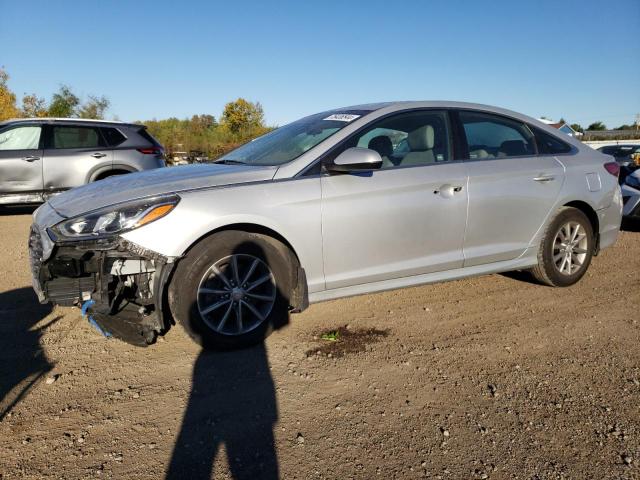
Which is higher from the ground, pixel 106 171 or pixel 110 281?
pixel 106 171

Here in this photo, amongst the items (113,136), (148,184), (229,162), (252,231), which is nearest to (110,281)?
(148,184)

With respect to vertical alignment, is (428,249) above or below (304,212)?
below

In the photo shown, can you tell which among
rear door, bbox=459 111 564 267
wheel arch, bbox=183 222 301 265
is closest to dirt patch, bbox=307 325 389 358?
wheel arch, bbox=183 222 301 265

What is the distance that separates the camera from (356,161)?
131 inches

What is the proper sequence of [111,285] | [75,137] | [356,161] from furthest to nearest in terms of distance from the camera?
[75,137] < [356,161] < [111,285]

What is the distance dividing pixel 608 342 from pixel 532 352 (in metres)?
0.63

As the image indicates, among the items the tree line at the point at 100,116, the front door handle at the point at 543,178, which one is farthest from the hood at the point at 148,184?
the tree line at the point at 100,116

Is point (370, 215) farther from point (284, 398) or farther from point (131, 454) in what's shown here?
point (131, 454)

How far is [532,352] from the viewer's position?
3242 mm

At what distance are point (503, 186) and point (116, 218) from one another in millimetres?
3001

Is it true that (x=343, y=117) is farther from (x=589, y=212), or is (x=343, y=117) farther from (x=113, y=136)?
(x=113, y=136)

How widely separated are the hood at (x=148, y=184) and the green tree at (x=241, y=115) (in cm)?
4352

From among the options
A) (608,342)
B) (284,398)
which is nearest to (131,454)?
(284,398)

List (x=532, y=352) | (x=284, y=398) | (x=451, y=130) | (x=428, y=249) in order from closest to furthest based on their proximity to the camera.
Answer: (x=284, y=398) → (x=532, y=352) → (x=428, y=249) → (x=451, y=130)
